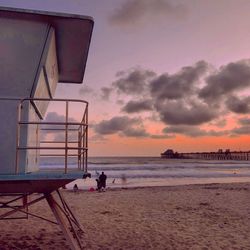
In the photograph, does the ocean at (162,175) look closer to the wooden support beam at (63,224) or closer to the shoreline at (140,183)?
the shoreline at (140,183)

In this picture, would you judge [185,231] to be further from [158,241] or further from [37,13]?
[37,13]

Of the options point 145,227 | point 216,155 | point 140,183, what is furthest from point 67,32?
point 216,155

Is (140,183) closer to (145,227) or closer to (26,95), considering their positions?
(145,227)

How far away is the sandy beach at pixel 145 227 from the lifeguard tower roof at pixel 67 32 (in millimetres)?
4608

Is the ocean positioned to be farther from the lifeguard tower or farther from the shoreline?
the lifeguard tower

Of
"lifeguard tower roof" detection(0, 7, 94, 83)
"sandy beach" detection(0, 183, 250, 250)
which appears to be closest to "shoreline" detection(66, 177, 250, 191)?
"sandy beach" detection(0, 183, 250, 250)

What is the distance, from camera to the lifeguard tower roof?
643 centimetres

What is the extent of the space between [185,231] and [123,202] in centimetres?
727

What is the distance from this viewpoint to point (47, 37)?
6.62 metres

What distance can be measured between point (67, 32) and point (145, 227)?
22.5ft

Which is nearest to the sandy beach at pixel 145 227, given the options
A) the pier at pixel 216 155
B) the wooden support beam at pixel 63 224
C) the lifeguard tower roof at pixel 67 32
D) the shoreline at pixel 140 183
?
the wooden support beam at pixel 63 224

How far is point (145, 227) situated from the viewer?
11.4 meters

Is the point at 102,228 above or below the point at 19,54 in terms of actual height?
below

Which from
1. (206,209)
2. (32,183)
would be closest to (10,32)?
(32,183)
